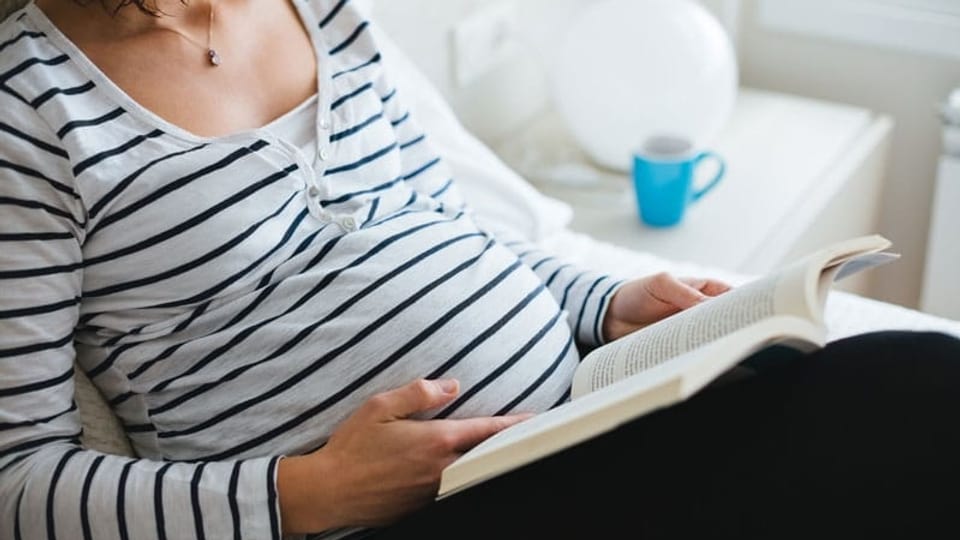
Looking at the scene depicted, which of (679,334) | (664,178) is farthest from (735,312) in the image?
(664,178)

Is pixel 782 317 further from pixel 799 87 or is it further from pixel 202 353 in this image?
pixel 799 87

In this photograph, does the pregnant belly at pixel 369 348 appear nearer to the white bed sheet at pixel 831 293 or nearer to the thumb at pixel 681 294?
the thumb at pixel 681 294

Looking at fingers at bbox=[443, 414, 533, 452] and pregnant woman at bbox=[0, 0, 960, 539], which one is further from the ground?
pregnant woman at bbox=[0, 0, 960, 539]

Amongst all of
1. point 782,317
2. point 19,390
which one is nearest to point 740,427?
point 782,317

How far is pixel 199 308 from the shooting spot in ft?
3.24

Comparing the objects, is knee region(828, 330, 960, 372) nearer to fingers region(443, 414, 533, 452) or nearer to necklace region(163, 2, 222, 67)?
fingers region(443, 414, 533, 452)

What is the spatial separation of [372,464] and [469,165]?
0.51m

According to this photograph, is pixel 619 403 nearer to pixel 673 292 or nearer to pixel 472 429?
pixel 472 429

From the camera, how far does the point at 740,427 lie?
0.83 meters

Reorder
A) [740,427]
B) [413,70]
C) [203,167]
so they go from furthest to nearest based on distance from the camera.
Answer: [413,70]
[203,167]
[740,427]

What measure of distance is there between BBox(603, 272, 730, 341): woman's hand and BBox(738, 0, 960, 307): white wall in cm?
77

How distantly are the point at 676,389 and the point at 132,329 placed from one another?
0.46 m

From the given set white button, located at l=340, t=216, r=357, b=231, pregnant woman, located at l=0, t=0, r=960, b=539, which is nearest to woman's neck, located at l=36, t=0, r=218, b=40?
pregnant woman, located at l=0, t=0, r=960, b=539

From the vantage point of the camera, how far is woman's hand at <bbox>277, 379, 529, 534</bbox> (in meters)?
0.92
